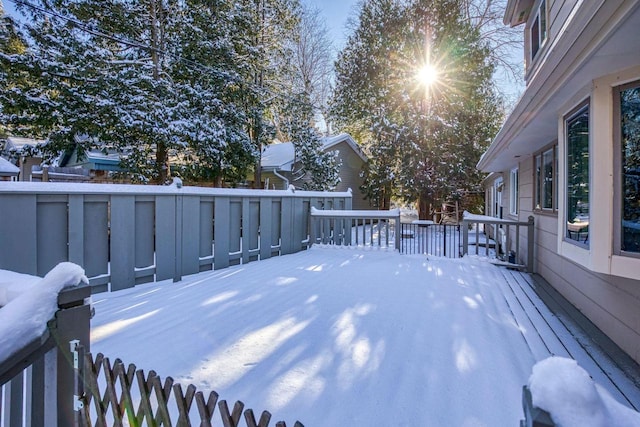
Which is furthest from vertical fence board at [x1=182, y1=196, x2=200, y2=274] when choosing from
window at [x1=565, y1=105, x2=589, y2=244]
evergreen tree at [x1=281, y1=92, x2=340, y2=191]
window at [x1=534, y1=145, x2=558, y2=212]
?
evergreen tree at [x1=281, y1=92, x2=340, y2=191]

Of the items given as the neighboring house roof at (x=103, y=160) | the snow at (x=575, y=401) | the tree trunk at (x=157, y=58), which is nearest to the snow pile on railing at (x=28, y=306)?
the snow at (x=575, y=401)

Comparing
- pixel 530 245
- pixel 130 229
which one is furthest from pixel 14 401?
pixel 530 245

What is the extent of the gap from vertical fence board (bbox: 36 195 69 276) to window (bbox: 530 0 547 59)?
23.6 feet

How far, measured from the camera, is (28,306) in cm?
134

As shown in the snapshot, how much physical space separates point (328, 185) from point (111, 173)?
7.13 m

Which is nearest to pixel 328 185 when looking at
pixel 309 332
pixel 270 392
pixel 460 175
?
pixel 460 175

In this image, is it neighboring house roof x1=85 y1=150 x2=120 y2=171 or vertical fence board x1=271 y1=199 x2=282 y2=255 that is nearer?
vertical fence board x1=271 y1=199 x2=282 y2=255

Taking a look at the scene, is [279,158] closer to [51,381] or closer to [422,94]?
[422,94]

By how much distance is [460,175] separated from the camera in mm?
15219

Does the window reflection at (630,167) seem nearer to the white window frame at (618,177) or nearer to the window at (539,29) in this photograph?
the white window frame at (618,177)

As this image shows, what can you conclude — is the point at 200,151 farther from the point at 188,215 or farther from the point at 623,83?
the point at 623,83

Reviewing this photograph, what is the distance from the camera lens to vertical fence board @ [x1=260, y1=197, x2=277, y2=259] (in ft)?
20.7

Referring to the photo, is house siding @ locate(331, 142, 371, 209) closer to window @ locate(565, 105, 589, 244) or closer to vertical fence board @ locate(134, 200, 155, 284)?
vertical fence board @ locate(134, 200, 155, 284)

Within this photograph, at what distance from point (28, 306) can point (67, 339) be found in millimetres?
212
